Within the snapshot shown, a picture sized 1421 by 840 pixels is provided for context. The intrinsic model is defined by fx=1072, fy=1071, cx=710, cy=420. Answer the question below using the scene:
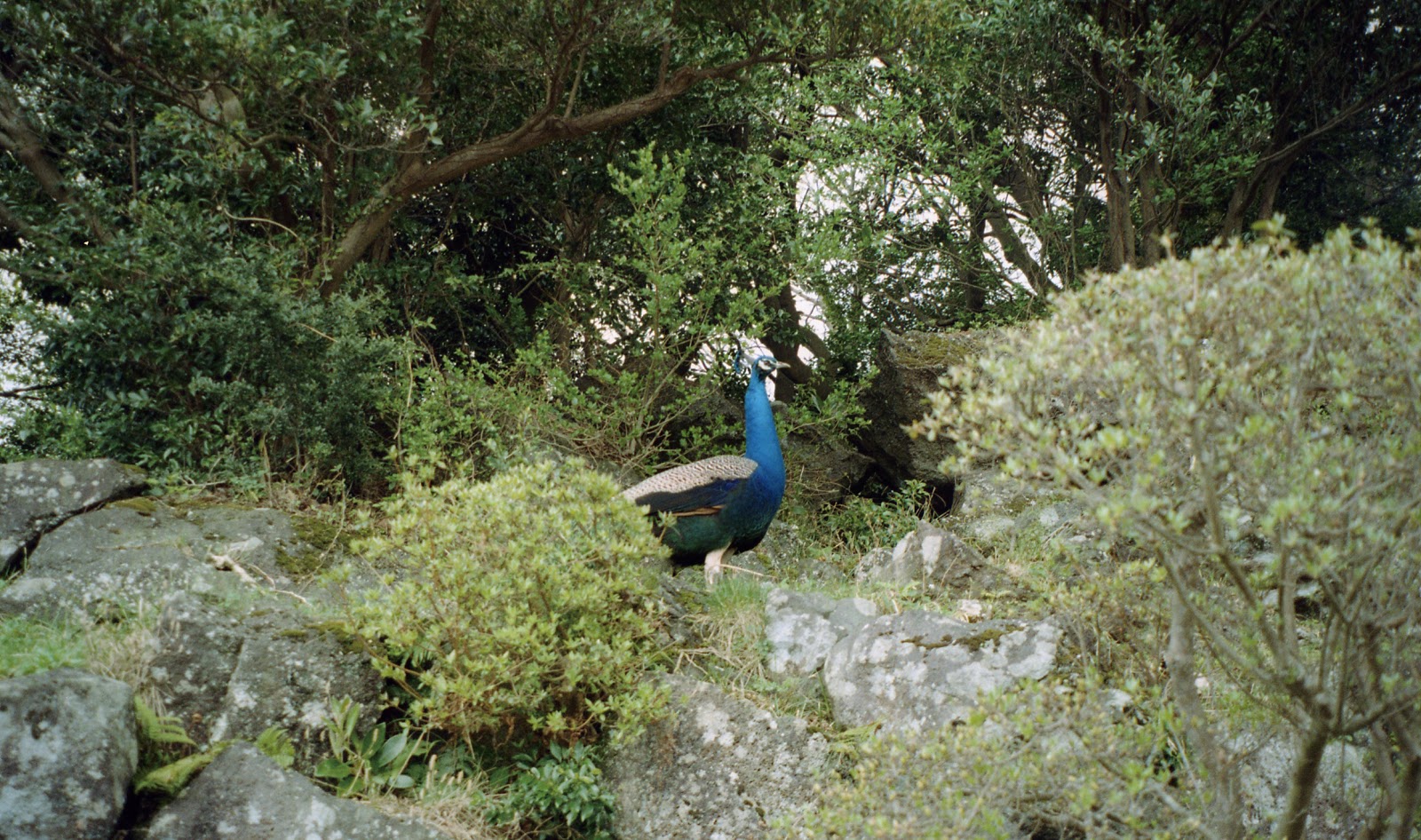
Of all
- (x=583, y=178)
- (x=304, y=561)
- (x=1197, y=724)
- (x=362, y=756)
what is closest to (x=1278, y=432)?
(x=1197, y=724)

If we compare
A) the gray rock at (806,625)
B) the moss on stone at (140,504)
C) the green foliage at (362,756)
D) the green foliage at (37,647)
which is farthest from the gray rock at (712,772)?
the moss on stone at (140,504)

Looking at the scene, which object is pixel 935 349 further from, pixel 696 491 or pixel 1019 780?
pixel 1019 780

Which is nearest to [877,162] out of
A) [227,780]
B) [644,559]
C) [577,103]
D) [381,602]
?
[577,103]

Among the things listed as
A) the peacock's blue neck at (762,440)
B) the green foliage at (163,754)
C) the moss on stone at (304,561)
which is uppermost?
the peacock's blue neck at (762,440)

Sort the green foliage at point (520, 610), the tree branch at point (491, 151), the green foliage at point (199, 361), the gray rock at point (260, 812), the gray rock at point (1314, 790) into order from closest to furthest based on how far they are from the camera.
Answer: the gray rock at point (260, 812)
the gray rock at point (1314, 790)
the green foliage at point (520, 610)
the green foliage at point (199, 361)
the tree branch at point (491, 151)

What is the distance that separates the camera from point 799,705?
5.04 meters

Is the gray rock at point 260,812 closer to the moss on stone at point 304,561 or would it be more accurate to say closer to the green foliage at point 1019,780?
the green foliage at point 1019,780

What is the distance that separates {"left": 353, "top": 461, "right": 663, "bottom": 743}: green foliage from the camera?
14.3 ft

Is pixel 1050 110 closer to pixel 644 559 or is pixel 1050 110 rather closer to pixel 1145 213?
pixel 1145 213

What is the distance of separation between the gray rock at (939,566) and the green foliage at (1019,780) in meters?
2.26

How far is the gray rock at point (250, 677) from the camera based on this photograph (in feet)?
14.1

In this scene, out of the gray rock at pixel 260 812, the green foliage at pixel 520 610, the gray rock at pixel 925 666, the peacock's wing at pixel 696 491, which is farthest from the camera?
the peacock's wing at pixel 696 491

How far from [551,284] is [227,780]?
6789 millimetres

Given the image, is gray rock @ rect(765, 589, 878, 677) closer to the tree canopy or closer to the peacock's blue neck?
the peacock's blue neck
